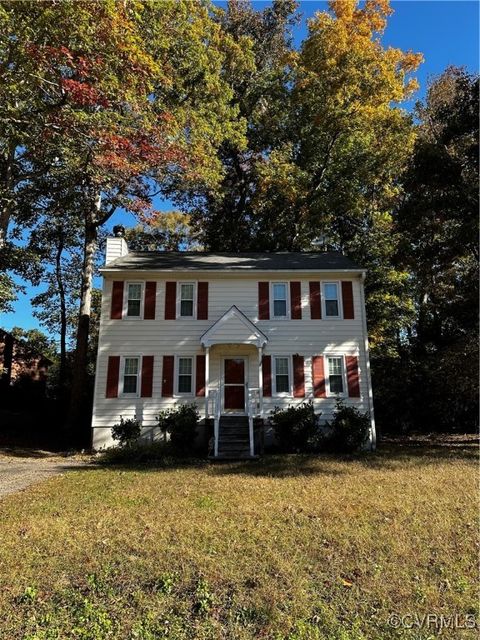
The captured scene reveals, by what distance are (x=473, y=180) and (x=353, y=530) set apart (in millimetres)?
12972

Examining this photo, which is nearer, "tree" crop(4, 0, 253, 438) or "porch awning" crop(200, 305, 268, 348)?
"tree" crop(4, 0, 253, 438)

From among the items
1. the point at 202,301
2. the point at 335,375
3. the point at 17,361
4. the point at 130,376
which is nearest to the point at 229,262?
the point at 202,301

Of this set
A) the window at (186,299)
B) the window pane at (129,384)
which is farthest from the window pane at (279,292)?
the window pane at (129,384)

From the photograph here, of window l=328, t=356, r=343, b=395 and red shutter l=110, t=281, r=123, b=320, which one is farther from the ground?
red shutter l=110, t=281, r=123, b=320

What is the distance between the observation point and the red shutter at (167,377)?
15.5m

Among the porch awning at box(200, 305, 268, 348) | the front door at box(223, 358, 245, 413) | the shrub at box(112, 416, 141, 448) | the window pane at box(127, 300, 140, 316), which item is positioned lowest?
the shrub at box(112, 416, 141, 448)

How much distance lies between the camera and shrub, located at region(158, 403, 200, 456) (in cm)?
1416

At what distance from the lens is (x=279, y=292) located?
1673cm

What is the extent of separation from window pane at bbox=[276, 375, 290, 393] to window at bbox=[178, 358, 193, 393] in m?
3.23

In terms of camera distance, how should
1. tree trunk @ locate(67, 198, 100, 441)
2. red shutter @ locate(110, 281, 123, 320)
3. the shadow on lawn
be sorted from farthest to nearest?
tree trunk @ locate(67, 198, 100, 441), red shutter @ locate(110, 281, 123, 320), the shadow on lawn

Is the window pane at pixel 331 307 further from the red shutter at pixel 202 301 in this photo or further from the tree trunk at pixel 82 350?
the tree trunk at pixel 82 350

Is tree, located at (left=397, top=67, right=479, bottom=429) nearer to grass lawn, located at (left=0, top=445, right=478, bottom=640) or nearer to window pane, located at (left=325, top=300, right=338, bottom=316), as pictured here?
window pane, located at (left=325, top=300, right=338, bottom=316)

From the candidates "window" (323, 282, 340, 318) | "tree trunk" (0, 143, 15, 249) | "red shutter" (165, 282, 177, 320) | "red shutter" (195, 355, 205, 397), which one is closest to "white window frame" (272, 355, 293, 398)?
"window" (323, 282, 340, 318)

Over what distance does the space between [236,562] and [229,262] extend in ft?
45.4
